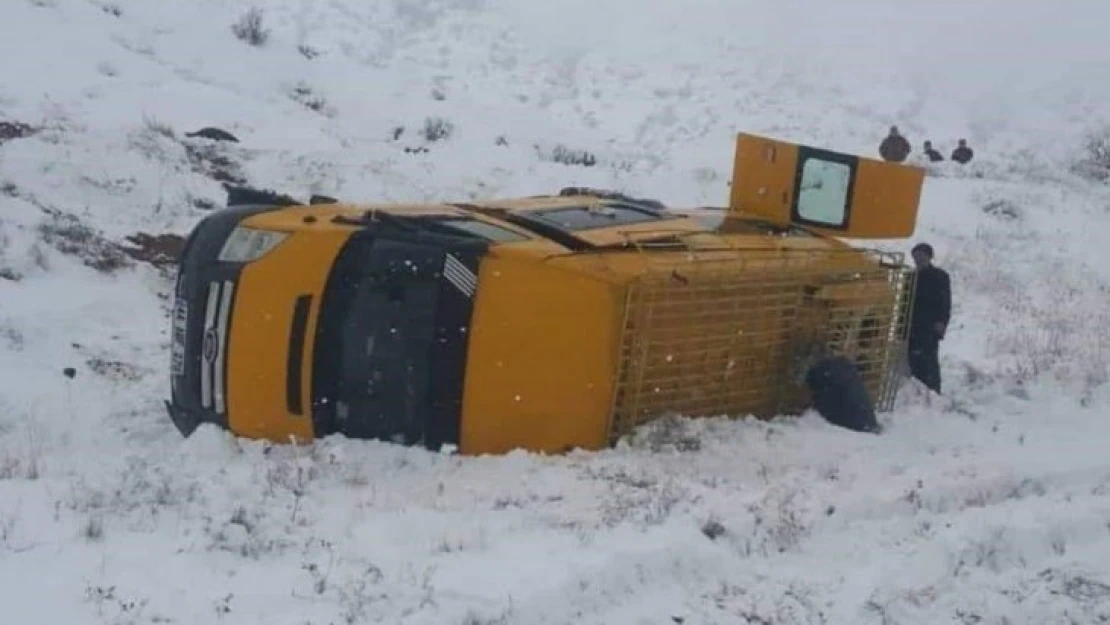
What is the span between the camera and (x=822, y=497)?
5902mm

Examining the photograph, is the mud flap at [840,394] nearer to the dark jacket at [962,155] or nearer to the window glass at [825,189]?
the window glass at [825,189]

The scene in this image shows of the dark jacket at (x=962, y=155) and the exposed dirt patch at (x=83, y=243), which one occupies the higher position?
the dark jacket at (x=962, y=155)

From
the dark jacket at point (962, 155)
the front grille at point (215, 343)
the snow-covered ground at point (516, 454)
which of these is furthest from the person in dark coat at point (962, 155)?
the front grille at point (215, 343)

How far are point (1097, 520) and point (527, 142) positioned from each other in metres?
13.1

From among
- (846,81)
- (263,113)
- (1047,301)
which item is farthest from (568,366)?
(846,81)

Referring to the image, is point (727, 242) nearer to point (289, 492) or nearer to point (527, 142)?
point (289, 492)

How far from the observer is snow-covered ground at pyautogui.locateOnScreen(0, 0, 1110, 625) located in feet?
15.6

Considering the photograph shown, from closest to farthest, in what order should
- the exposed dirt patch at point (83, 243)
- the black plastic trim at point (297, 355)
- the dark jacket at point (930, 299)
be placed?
the black plastic trim at point (297, 355), the dark jacket at point (930, 299), the exposed dirt patch at point (83, 243)

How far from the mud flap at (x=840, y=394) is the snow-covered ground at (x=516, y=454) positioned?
0.41 feet

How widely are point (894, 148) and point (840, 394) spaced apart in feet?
41.8

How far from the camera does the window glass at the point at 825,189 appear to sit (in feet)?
28.6

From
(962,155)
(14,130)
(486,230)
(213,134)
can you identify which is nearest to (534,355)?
(486,230)

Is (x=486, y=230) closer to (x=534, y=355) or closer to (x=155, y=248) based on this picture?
(x=534, y=355)

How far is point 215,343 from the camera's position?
22.8ft
